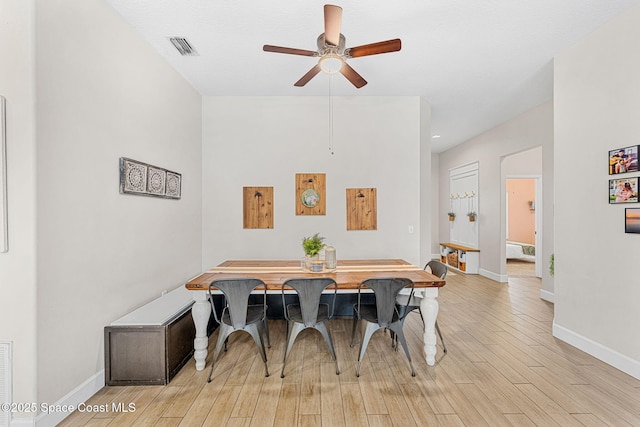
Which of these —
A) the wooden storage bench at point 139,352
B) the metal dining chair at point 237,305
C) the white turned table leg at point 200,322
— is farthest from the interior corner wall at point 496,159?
the wooden storage bench at point 139,352

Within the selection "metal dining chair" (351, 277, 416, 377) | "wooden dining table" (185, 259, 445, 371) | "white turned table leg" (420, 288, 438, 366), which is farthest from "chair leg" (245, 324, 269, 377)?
"white turned table leg" (420, 288, 438, 366)

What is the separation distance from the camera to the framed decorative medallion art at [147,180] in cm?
251

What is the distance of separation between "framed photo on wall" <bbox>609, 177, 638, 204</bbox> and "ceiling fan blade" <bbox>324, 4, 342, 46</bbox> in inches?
105

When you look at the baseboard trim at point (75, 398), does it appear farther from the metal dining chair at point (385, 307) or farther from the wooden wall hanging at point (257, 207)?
the wooden wall hanging at point (257, 207)

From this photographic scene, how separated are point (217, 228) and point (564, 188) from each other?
13.7ft

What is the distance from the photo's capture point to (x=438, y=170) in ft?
27.6

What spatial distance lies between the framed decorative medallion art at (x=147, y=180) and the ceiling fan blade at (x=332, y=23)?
6.34ft

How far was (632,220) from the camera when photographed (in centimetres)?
246

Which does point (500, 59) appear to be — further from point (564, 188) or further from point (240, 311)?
point (240, 311)

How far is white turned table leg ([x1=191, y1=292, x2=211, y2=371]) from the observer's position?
2.51m

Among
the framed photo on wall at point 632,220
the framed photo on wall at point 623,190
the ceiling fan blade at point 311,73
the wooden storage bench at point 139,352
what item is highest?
the ceiling fan blade at point 311,73

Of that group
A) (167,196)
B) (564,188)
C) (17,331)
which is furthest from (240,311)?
(564,188)

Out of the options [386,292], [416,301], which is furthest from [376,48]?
[416,301]

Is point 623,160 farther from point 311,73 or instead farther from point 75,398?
point 75,398
